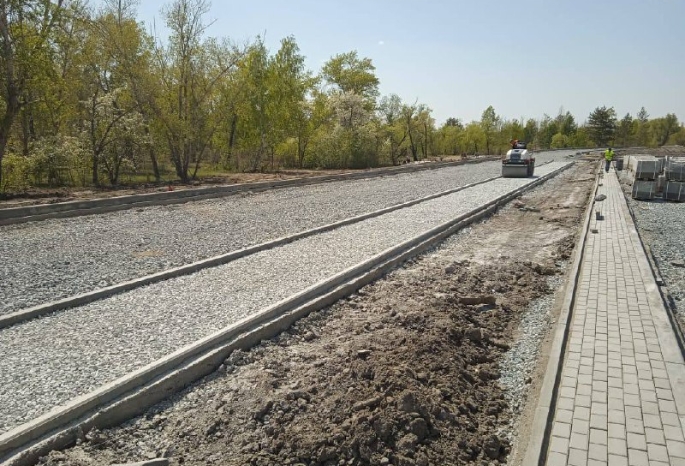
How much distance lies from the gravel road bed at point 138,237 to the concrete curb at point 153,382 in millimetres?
3014

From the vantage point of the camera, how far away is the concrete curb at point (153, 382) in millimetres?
A: 3334

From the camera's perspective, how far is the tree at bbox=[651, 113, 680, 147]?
8194 cm

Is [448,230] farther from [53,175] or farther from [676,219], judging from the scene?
[53,175]

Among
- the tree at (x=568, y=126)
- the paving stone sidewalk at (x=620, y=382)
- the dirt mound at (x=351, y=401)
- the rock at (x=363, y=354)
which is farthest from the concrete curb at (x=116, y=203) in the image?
the tree at (x=568, y=126)

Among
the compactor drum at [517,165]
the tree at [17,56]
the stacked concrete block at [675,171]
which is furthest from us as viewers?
the compactor drum at [517,165]

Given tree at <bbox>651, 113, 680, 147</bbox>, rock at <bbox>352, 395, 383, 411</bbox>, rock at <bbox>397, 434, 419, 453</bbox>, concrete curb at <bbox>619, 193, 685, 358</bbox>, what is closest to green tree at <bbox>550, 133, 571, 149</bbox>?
tree at <bbox>651, 113, 680, 147</bbox>

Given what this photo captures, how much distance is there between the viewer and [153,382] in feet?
13.5

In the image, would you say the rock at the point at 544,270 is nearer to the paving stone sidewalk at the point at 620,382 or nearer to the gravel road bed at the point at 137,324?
the paving stone sidewalk at the point at 620,382

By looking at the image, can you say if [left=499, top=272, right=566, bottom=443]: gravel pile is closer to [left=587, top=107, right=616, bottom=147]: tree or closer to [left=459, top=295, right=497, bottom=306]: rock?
[left=459, top=295, right=497, bottom=306]: rock

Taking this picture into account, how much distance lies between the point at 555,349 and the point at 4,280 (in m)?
8.10

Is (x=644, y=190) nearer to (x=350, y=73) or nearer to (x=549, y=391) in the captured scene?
(x=549, y=391)

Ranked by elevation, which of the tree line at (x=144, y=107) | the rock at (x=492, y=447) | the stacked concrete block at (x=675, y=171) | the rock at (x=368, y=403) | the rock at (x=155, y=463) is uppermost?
the tree line at (x=144, y=107)

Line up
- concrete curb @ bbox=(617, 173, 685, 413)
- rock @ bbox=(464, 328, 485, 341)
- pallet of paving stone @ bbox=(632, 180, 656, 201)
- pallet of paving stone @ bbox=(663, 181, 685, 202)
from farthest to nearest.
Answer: pallet of paving stone @ bbox=(632, 180, 656, 201) → pallet of paving stone @ bbox=(663, 181, 685, 202) → rock @ bbox=(464, 328, 485, 341) → concrete curb @ bbox=(617, 173, 685, 413)

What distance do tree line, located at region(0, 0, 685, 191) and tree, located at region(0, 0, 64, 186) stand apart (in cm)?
4
